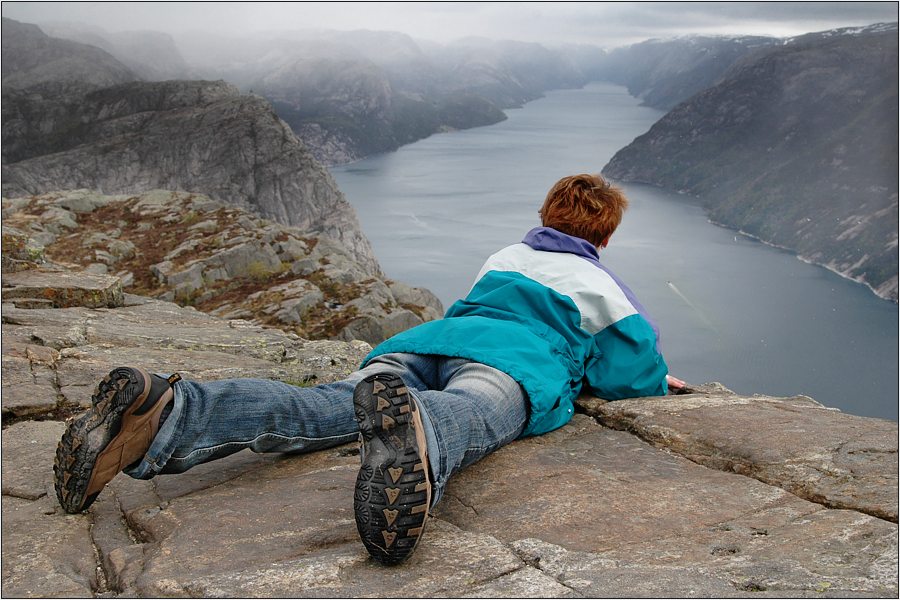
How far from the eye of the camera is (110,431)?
320cm

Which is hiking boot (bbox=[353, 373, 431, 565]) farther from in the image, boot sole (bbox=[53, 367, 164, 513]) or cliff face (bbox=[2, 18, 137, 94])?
cliff face (bbox=[2, 18, 137, 94])

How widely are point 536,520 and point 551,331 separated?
4.23 ft

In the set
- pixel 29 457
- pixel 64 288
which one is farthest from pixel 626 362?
pixel 64 288

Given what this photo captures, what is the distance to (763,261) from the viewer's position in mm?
120312

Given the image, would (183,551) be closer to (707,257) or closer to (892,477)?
(892,477)

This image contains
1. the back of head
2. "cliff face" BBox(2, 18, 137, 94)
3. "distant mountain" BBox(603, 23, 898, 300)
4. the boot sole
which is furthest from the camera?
"distant mountain" BBox(603, 23, 898, 300)

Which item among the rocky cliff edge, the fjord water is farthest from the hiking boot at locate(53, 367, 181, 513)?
the fjord water

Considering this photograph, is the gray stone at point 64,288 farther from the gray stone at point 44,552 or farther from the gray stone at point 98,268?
the gray stone at point 44,552

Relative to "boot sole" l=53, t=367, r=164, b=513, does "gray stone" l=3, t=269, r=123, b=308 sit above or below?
below

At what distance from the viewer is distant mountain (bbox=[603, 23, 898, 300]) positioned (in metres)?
127

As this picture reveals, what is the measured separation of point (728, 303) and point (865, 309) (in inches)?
868

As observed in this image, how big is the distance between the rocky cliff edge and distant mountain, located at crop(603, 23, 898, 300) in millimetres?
116728

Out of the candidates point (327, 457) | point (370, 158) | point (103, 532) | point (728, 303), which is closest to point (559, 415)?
point (327, 457)

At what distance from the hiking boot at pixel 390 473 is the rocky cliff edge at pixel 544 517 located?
0.47ft
